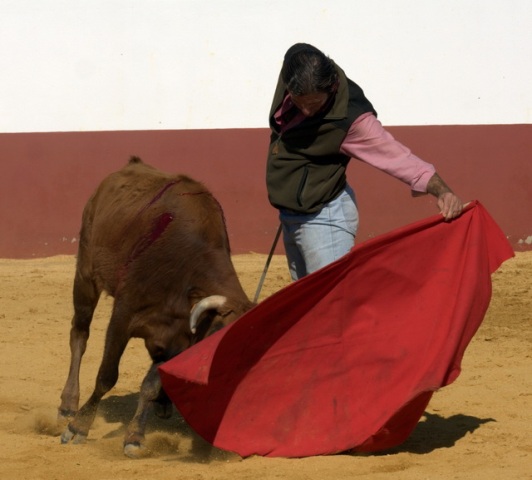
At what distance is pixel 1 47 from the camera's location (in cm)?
1198

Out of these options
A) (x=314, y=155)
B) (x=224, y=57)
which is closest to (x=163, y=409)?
(x=314, y=155)

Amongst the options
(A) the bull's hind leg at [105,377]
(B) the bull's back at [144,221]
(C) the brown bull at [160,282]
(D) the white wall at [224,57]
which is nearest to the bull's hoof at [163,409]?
(C) the brown bull at [160,282]

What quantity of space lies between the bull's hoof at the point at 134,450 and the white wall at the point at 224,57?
290 inches

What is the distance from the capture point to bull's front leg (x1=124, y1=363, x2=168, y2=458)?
16.6 feet

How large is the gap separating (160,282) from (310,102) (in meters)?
1.19

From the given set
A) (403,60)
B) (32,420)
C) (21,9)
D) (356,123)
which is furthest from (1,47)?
(356,123)

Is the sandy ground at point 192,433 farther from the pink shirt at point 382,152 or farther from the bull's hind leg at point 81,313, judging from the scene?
the pink shirt at point 382,152

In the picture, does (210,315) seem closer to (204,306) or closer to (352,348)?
(204,306)

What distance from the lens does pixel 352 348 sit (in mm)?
4891

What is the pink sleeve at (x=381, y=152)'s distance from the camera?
15.7 feet

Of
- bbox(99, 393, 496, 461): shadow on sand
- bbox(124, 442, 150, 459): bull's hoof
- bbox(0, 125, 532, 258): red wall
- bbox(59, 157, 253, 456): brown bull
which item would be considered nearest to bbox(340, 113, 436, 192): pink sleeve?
bbox(59, 157, 253, 456): brown bull

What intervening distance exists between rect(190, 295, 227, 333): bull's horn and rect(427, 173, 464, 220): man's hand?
3.53 feet

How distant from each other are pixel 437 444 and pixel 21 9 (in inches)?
339

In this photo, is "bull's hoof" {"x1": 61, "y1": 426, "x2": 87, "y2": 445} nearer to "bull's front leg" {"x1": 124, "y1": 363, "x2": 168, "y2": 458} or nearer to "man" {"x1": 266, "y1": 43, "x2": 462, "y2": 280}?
"bull's front leg" {"x1": 124, "y1": 363, "x2": 168, "y2": 458}
